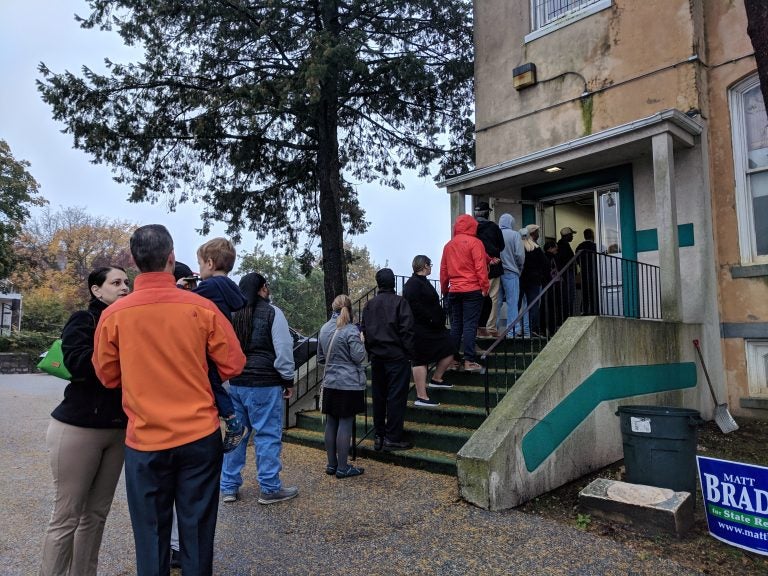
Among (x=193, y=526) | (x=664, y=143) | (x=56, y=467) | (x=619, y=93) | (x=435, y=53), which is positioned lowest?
(x=193, y=526)

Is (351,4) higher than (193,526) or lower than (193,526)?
higher

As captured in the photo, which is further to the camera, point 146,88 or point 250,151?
point 250,151

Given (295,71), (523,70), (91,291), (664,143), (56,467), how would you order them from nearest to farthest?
(56,467) < (91,291) < (664,143) < (523,70) < (295,71)

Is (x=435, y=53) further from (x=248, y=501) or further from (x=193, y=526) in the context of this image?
(x=193, y=526)

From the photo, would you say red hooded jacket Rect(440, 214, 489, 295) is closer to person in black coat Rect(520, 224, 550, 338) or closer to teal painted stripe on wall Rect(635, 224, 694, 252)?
person in black coat Rect(520, 224, 550, 338)

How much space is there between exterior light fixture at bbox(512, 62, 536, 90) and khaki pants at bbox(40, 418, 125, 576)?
8.15 meters

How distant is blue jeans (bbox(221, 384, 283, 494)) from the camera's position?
449 centimetres

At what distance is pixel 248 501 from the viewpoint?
4.61 meters

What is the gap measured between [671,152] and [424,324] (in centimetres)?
362

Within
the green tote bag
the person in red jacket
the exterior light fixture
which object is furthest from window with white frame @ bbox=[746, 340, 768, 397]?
the green tote bag

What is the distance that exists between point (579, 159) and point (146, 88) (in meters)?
8.28

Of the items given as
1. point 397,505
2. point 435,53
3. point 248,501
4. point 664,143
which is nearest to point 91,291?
point 248,501

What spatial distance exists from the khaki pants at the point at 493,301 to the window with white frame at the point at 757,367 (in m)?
3.07

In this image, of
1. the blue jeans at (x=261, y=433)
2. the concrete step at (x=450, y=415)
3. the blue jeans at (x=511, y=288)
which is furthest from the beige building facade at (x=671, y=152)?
the blue jeans at (x=261, y=433)
